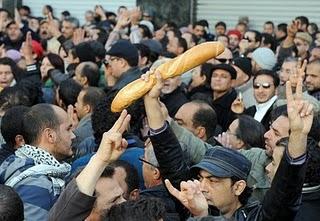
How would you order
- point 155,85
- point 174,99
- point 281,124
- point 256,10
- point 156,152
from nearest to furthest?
point 155,85, point 156,152, point 281,124, point 174,99, point 256,10

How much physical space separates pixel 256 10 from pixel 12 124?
1131 centimetres

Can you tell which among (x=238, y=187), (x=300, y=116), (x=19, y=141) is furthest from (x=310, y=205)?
(x=19, y=141)

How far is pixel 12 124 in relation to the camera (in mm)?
4441

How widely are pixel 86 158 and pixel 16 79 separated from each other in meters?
3.63

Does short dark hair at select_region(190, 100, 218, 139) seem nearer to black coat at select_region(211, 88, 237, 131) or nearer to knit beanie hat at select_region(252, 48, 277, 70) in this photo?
black coat at select_region(211, 88, 237, 131)

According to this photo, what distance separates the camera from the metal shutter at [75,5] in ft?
55.0

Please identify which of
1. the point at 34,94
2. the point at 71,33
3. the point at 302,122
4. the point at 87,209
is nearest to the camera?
the point at 87,209

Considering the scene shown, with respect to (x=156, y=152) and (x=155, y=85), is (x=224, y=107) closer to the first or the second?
(x=156, y=152)

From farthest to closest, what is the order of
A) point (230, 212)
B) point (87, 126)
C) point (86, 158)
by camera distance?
point (87, 126) < point (86, 158) < point (230, 212)

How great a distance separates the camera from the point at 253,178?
14.3ft

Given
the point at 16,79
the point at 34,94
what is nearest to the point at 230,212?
the point at 34,94

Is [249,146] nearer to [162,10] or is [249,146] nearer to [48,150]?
[48,150]

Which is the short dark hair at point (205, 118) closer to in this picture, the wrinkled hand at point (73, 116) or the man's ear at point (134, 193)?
the wrinkled hand at point (73, 116)

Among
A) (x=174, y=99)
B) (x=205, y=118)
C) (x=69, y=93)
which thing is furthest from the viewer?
(x=174, y=99)
